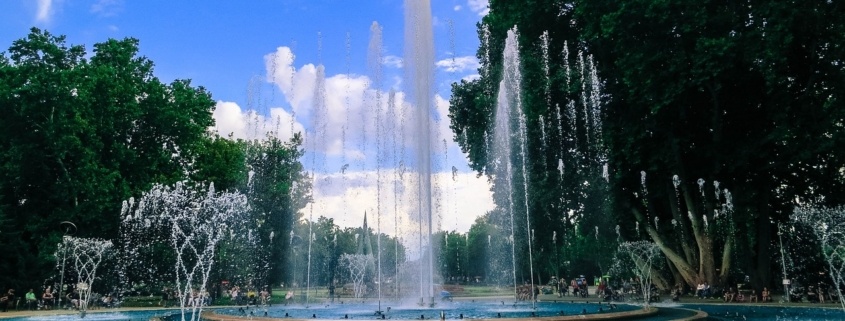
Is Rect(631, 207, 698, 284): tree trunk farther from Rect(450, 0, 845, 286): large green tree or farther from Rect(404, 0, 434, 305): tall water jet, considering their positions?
Rect(404, 0, 434, 305): tall water jet

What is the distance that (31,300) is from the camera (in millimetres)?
28672

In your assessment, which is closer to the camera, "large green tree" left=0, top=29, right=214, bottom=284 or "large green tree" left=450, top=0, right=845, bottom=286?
"large green tree" left=450, top=0, right=845, bottom=286

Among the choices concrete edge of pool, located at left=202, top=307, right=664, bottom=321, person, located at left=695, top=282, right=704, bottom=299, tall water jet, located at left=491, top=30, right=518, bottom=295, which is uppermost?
tall water jet, located at left=491, top=30, right=518, bottom=295

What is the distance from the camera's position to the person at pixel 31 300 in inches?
1113

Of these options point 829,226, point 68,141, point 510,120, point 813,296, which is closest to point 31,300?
point 68,141

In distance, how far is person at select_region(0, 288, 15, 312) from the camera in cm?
2628

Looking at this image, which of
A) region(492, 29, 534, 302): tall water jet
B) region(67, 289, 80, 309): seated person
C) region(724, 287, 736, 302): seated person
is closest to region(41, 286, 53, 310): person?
region(67, 289, 80, 309): seated person

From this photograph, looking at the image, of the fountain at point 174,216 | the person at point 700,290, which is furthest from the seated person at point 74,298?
the person at point 700,290

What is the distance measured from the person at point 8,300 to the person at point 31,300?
0.55 meters

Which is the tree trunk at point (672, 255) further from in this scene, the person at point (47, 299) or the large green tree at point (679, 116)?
the person at point (47, 299)

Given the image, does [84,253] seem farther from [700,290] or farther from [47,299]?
[700,290]

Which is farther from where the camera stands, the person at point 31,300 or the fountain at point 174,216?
the fountain at point 174,216

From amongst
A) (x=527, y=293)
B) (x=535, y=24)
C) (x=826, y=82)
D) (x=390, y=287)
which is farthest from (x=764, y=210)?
(x=390, y=287)

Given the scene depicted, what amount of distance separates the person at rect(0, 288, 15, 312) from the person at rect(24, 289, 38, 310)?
0.55 m
